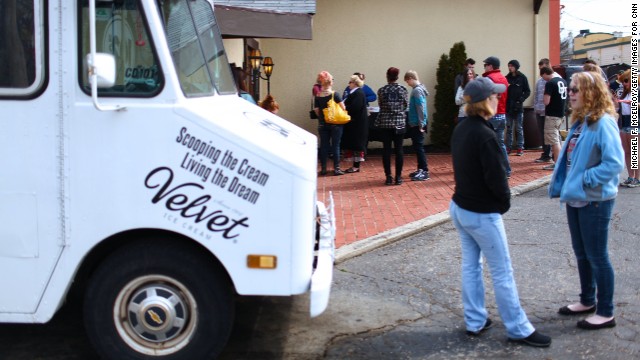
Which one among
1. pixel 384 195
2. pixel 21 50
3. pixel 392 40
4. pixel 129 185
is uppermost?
pixel 392 40

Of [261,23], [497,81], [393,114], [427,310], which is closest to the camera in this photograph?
[427,310]

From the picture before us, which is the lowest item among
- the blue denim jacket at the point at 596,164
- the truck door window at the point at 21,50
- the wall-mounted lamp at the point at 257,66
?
the blue denim jacket at the point at 596,164

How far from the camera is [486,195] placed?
468cm

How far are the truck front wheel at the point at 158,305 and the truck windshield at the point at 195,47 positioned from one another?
100 cm

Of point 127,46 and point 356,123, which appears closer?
point 127,46

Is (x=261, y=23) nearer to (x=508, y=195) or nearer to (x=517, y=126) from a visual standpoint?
(x=508, y=195)

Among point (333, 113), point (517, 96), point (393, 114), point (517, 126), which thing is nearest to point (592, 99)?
point (393, 114)

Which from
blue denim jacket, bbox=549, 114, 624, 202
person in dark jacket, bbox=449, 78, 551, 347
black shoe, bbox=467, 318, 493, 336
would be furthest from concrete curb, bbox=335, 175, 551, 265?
blue denim jacket, bbox=549, 114, 624, 202

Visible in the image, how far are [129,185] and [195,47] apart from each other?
3.61ft

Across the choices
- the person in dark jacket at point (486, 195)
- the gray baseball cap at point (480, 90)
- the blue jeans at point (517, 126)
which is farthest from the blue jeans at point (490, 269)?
the blue jeans at point (517, 126)

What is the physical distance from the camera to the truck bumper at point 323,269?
4.19 meters

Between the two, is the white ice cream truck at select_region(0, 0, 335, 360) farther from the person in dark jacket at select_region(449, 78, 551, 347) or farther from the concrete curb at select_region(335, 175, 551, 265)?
the concrete curb at select_region(335, 175, 551, 265)

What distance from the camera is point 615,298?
5793 mm

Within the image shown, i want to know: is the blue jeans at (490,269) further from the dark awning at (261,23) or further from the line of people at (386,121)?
the line of people at (386,121)
